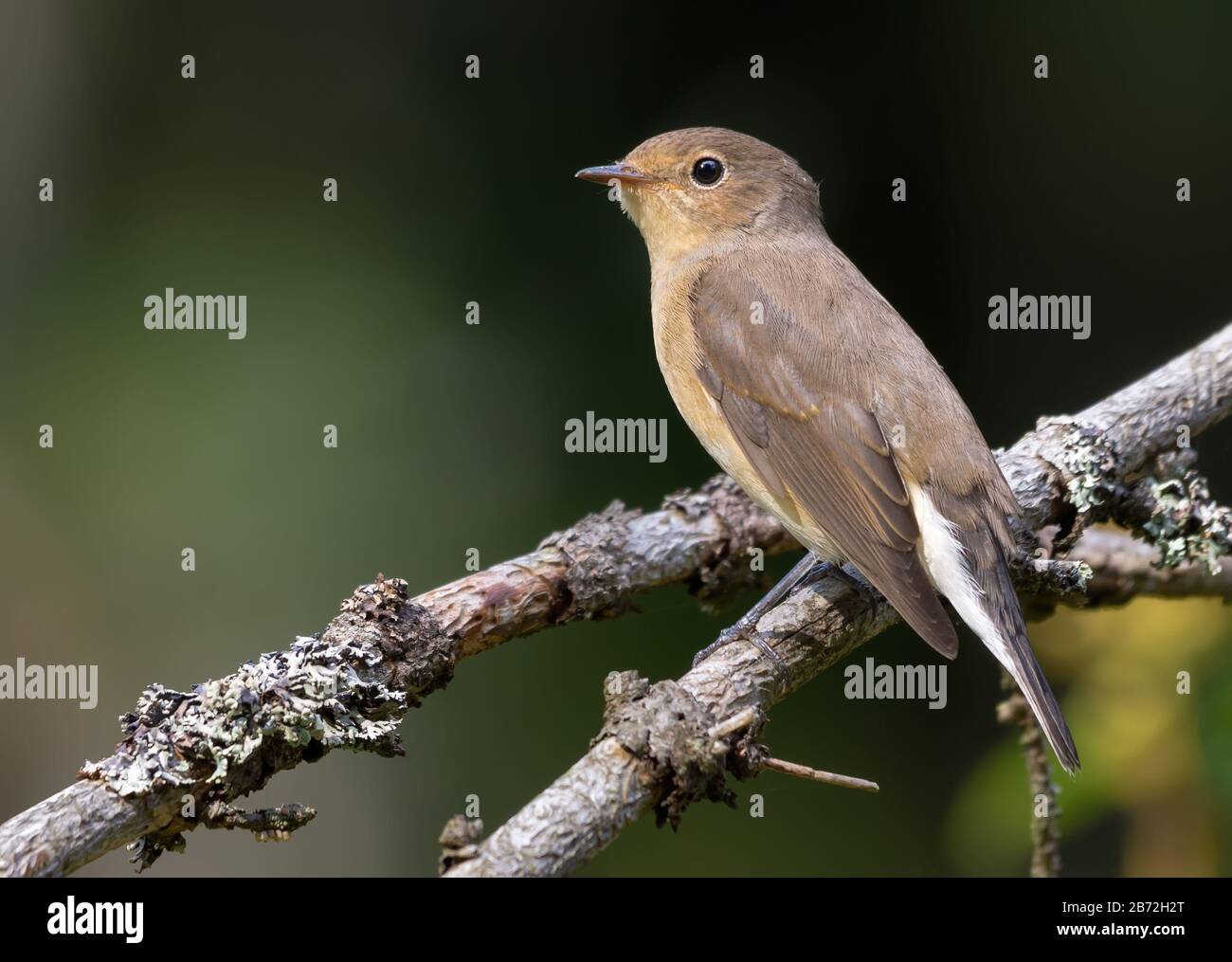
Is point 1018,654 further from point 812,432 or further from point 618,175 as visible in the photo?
point 618,175

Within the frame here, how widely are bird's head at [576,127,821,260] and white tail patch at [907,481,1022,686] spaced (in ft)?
4.48

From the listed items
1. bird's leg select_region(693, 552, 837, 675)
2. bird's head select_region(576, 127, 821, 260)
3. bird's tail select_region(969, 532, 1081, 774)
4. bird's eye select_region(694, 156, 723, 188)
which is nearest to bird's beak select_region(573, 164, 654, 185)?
bird's head select_region(576, 127, 821, 260)

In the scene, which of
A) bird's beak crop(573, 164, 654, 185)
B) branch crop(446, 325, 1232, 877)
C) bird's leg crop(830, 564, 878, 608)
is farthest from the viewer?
bird's beak crop(573, 164, 654, 185)

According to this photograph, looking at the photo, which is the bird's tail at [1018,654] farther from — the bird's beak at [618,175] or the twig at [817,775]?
the bird's beak at [618,175]

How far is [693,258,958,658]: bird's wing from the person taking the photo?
11.3 ft

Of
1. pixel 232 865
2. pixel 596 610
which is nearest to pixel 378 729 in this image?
pixel 596 610

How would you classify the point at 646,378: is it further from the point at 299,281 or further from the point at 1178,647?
the point at 1178,647

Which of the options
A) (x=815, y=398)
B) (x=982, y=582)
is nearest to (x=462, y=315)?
(x=815, y=398)

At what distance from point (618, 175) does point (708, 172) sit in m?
0.34

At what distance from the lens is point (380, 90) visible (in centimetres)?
582

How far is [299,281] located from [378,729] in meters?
3.18

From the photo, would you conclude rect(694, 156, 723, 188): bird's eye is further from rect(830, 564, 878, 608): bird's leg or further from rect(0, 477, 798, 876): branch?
rect(830, 564, 878, 608): bird's leg

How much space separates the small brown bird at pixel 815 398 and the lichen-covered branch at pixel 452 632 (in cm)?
23

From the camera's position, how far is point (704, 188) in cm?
456
